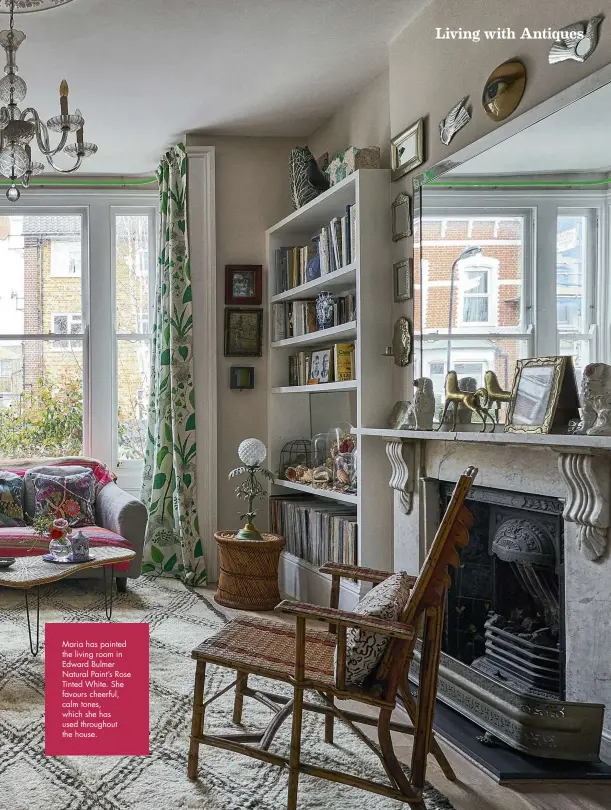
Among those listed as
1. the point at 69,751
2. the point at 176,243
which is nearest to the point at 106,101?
the point at 176,243

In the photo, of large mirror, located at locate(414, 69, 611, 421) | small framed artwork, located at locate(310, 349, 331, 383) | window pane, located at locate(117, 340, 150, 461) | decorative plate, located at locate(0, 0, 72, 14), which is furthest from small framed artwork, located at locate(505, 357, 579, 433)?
window pane, located at locate(117, 340, 150, 461)

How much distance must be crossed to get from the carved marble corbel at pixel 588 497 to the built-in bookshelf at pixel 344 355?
1.45m

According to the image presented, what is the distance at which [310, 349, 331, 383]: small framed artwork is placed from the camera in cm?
443

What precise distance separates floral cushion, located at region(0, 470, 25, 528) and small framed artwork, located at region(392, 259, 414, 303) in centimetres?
278

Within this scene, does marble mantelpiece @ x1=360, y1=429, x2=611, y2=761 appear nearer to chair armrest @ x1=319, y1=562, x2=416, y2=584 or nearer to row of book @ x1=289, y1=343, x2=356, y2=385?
chair armrest @ x1=319, y1=562, x2=416, y2=584

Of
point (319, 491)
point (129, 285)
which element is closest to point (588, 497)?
point (319, 491)

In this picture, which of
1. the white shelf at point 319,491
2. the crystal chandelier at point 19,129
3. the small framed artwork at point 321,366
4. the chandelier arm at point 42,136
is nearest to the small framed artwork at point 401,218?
the small framed artwork at point 321,366

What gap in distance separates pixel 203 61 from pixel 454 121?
1.52 meters

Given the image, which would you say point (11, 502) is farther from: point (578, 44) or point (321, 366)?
point (578, 44)

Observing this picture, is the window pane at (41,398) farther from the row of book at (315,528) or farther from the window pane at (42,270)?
the row of book at (315,528)

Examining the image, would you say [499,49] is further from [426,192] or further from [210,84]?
[210,84]

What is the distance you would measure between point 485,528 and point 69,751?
1.66 metres

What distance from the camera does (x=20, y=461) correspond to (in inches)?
215

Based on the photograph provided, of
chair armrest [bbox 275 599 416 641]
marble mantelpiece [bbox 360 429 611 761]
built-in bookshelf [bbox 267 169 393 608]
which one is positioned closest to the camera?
chair armrest [bbox 275 599 416 641]
